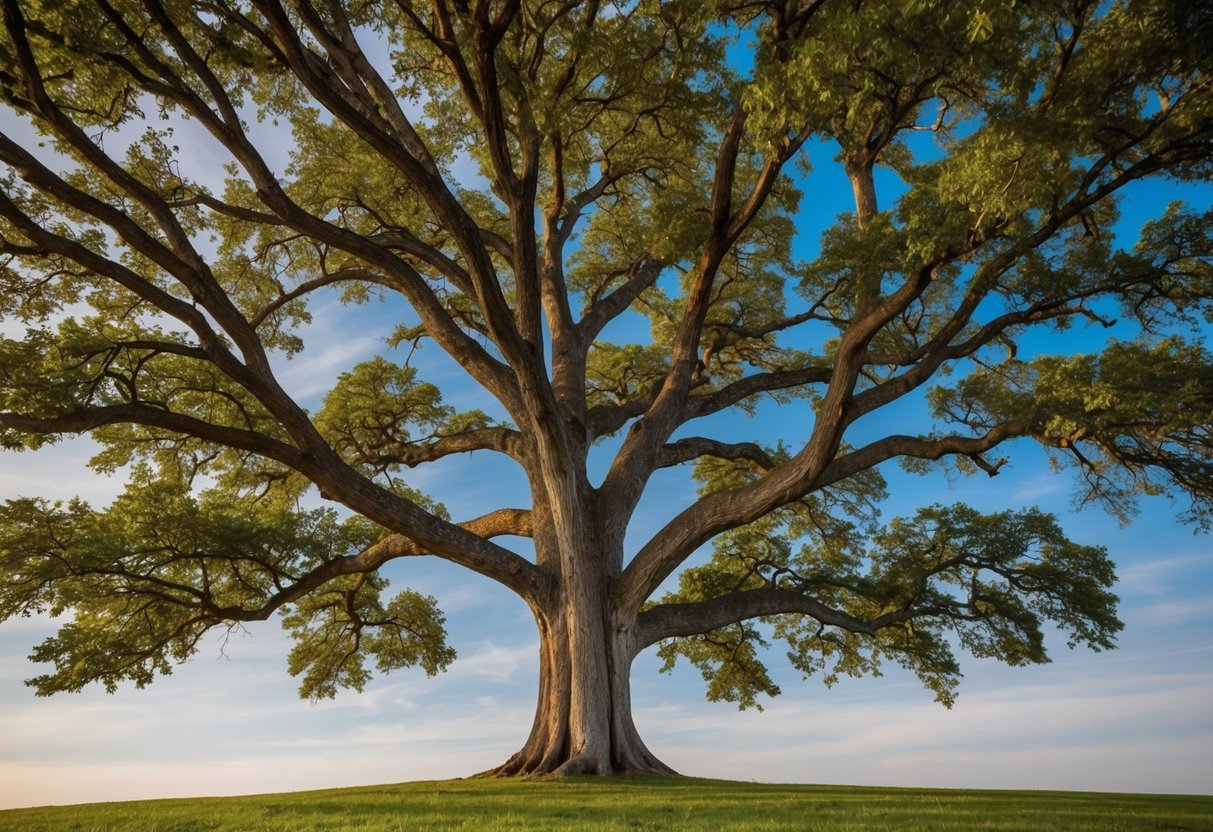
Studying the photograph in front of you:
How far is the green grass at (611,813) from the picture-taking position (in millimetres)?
6641

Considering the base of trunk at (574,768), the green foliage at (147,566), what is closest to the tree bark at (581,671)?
the base of trunk at (574,768)

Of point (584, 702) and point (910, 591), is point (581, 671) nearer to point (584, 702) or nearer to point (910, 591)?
point (584, 702)

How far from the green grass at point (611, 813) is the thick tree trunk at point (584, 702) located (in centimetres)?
111

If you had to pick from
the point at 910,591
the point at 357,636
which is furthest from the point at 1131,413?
the point at 357,636

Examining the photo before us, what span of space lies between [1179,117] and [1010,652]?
1056cm

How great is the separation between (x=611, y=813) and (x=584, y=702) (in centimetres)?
427

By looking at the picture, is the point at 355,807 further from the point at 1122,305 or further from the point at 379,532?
the point at 1122,305

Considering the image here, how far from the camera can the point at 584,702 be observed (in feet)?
37.8

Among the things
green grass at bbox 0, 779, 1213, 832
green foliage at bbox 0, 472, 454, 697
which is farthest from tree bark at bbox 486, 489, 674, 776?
green foliage at bbox 0, 472, 454, 697

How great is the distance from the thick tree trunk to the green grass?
111 centimetres

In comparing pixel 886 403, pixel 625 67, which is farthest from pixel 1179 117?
pixel 625 67

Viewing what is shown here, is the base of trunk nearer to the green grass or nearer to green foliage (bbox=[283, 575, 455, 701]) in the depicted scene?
the green grass

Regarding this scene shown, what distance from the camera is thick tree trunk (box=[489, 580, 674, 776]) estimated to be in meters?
11.5

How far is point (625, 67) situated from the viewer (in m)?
10.4
